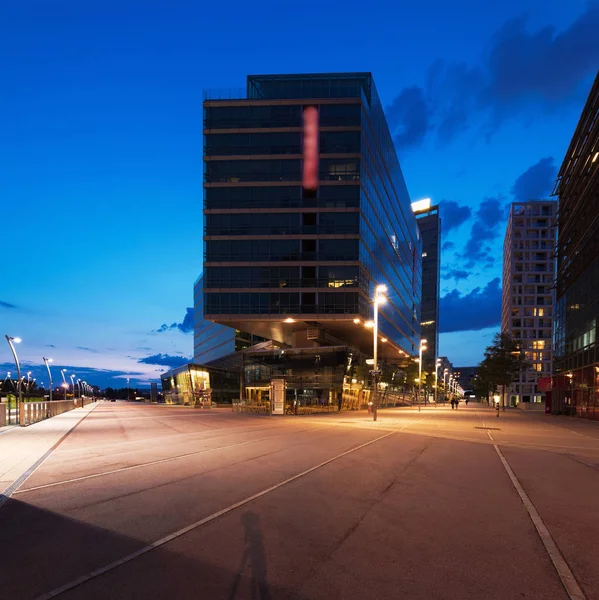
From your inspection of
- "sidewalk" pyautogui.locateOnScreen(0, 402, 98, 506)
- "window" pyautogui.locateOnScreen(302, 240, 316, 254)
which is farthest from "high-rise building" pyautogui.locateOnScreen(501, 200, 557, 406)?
"sidewalk" pyautogui.locateOnScreen(0, 402, 98, 506)

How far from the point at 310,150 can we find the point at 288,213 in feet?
29.6

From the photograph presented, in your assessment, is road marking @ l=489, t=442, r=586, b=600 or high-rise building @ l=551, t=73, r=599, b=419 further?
high-rise building @ l=551, t=73, r=599, b=419

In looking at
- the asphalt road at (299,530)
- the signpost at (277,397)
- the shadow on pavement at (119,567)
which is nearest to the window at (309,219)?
the signpost at (277,397)

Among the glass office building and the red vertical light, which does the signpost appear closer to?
the glass office building

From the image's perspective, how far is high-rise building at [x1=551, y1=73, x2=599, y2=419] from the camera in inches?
1612

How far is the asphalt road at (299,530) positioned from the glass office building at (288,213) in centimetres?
4760

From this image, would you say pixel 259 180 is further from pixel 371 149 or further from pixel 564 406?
pixel 564 406

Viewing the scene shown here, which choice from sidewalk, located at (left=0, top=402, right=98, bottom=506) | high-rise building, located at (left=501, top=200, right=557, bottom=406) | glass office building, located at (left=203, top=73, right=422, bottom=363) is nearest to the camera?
sidewalk, located at (left=0, top=402, right=98, bottom=506)

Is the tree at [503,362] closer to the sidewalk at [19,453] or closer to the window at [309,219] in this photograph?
the window at [309,219]

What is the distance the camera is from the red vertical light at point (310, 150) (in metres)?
61.3

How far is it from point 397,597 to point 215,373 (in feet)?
280

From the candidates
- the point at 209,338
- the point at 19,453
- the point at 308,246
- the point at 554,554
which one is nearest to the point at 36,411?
the point at 19,453

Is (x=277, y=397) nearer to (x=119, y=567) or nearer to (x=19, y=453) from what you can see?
(x=19, y=453)

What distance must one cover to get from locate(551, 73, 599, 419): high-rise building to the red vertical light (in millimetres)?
29900
